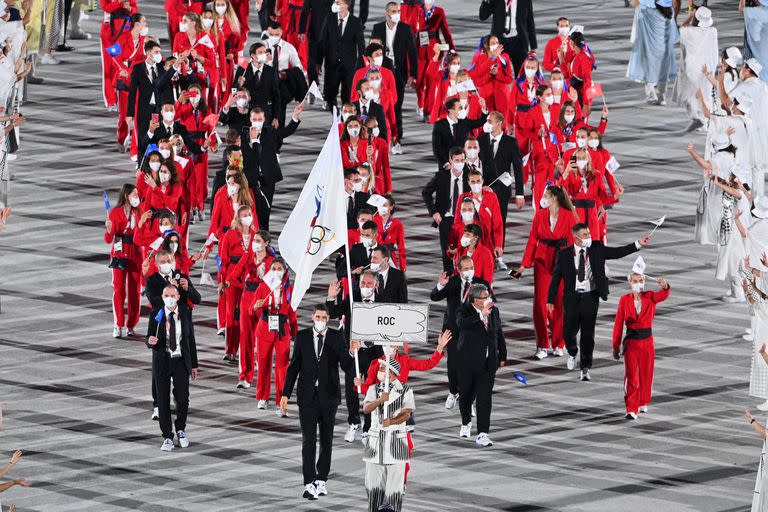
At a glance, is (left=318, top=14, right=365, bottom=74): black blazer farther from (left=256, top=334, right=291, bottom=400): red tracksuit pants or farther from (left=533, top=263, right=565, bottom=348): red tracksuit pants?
(left=256, top=334, right=291, bottom=400): red tracksuit pants

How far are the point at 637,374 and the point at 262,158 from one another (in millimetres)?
6956

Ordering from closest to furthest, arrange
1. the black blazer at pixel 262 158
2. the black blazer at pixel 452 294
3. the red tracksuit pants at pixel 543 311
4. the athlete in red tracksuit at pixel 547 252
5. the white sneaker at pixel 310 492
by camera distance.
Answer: the white sneaker at pixel 310 492 → the black blazer at pixel 452 294 → the athlete in red tracksuit at pixel 547 252 → the red tracksuit pants at pixel 543 311 → the black blazer at pixel 262 158

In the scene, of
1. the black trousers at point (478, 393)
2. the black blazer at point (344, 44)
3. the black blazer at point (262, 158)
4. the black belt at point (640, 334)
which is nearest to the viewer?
the black trousers at point (478, 393)

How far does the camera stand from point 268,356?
1998cm

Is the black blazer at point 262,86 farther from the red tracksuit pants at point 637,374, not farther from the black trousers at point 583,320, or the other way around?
the red tracksuit pants at point 637,374

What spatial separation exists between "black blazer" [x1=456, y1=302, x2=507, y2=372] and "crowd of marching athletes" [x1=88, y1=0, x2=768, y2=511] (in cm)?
2

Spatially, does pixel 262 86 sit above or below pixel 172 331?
above

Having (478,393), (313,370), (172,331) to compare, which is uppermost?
(172,331)

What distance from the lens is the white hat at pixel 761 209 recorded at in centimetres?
2136

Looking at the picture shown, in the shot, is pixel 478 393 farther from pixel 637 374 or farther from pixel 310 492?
pixel 310 492

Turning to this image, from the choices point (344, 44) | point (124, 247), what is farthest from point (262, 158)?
point (344, 44)

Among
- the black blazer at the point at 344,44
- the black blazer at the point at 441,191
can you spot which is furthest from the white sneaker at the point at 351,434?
the black blazer at the point at 344,44

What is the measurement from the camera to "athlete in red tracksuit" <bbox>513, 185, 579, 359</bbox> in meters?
21.4

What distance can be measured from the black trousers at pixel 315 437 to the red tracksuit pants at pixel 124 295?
4303 mm
